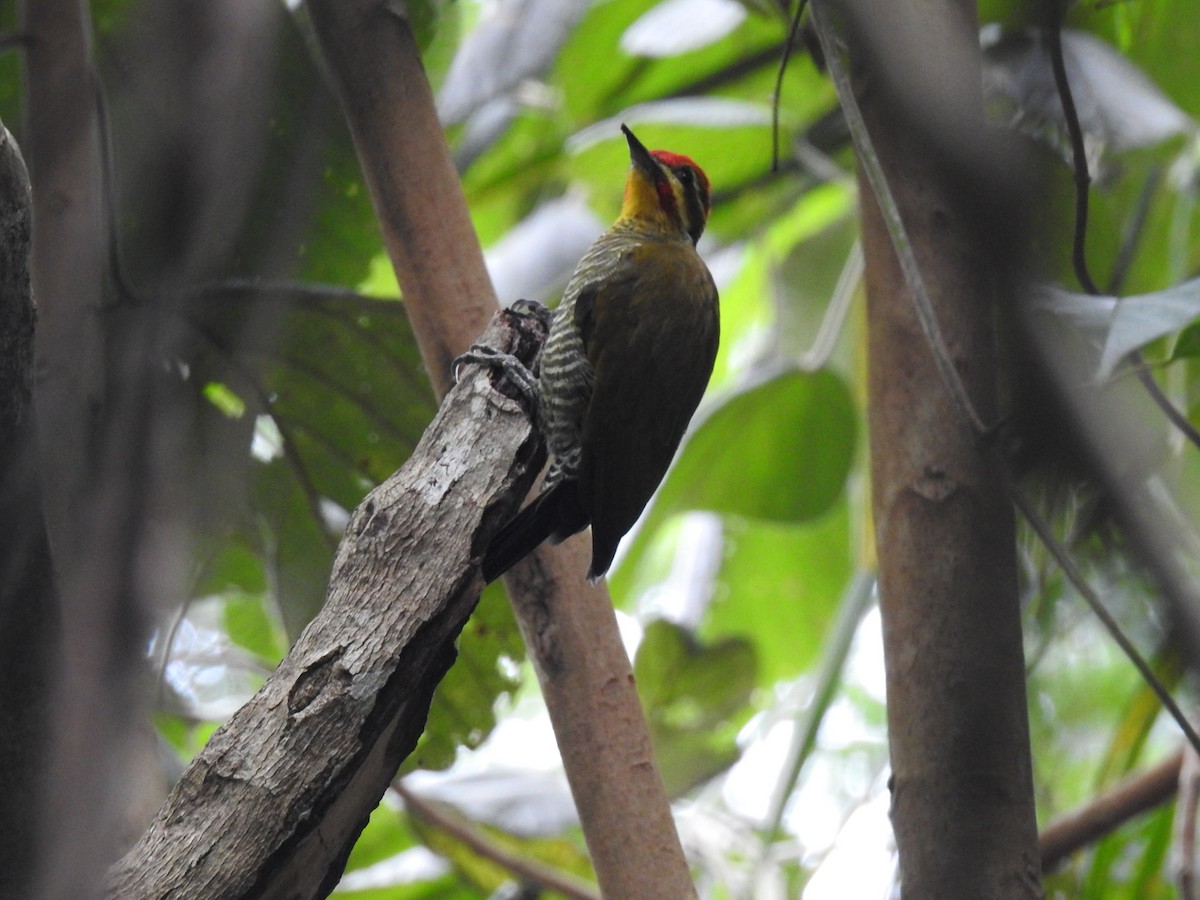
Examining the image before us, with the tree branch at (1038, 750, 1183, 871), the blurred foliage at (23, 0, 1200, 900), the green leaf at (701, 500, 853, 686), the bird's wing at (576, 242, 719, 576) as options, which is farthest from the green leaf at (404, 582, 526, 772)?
the green leaf at (701, 500, 853, 686)

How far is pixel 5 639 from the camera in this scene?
84cm

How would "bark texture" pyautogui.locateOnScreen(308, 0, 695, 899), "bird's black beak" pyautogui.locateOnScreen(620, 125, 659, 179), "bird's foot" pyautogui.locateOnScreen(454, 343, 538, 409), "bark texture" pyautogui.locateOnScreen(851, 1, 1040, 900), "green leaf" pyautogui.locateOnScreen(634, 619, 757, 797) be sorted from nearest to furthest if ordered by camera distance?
"bark texture" pyautogui.locateOnScreen(851, 1, 1040, 900) → "bird's foot" pyautogui.locateOnScreen(454, 343, 538, 409) → "bark texture" pyautogui.locateOnScreen(308, 0, 695, 899) → "bird's black beak" pyautogui.locateOnScreen(620, 125, 659, 179) → "green leaf" pyautogui.locateOnScreen(634, 619, 757, 797)

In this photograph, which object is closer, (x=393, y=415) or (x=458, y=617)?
(x=458, y=617)

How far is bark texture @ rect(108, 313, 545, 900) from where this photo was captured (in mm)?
853

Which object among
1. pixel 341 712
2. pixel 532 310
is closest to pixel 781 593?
pixel 532 310

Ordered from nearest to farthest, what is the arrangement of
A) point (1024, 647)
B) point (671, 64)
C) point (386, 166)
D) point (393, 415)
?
point (1024, 647)
point (386, 166)
point (393, 415)
point (671, 64)

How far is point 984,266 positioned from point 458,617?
1.61 ft

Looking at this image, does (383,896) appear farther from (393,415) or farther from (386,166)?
(386,166)

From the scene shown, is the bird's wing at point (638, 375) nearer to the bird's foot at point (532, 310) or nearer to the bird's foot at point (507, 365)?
the bird's foot at point (532, 310)

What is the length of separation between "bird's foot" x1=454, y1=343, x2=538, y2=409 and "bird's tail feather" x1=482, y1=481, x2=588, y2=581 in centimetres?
13

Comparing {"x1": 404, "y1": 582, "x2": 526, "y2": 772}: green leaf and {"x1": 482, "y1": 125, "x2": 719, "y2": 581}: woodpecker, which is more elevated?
{"x1": 482, "y1": 125, "x2": 719, "y2": 581}: woodpecker

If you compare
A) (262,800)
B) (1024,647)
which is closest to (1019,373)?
(1024,647)

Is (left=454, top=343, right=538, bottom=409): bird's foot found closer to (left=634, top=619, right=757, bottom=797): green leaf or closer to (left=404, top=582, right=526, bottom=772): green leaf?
(left=404, top=582, right=526, bottom=772): green leaf

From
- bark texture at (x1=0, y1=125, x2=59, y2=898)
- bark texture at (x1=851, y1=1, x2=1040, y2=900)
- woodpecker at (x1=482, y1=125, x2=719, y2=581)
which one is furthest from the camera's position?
woodpecker at (x1=482, y1=125, x2=719, y2=581)
